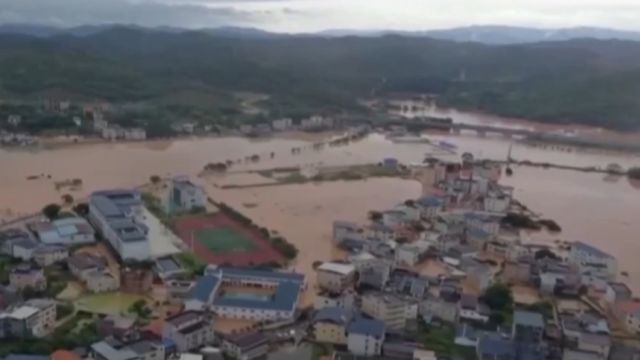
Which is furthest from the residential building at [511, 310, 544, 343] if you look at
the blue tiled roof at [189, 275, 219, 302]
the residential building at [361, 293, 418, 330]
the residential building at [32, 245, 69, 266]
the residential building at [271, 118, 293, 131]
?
the residential building at [271, 118, 293, 131]

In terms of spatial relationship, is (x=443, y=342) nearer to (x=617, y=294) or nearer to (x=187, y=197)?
(x=617, y=294)

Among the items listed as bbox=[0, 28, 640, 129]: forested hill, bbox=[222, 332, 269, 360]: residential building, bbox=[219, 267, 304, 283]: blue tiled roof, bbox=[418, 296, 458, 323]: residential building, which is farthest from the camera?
bbox=[0, 28, 640, 129]: forested hill

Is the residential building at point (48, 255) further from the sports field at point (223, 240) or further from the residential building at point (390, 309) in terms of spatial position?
the residential building at point (390, 309)

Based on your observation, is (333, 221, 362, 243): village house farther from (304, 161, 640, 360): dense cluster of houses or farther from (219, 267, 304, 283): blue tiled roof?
(219, 267, 304, 283): blue tiled roof

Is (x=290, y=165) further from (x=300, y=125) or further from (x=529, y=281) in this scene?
(x=529, y=281)

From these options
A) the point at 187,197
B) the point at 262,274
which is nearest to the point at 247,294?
the point at 262,274

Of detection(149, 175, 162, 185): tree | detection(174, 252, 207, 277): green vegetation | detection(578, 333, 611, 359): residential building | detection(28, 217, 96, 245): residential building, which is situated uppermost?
detection(578, 333, 611, 359): residential building

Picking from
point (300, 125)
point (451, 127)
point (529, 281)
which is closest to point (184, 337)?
point (529, 281)
